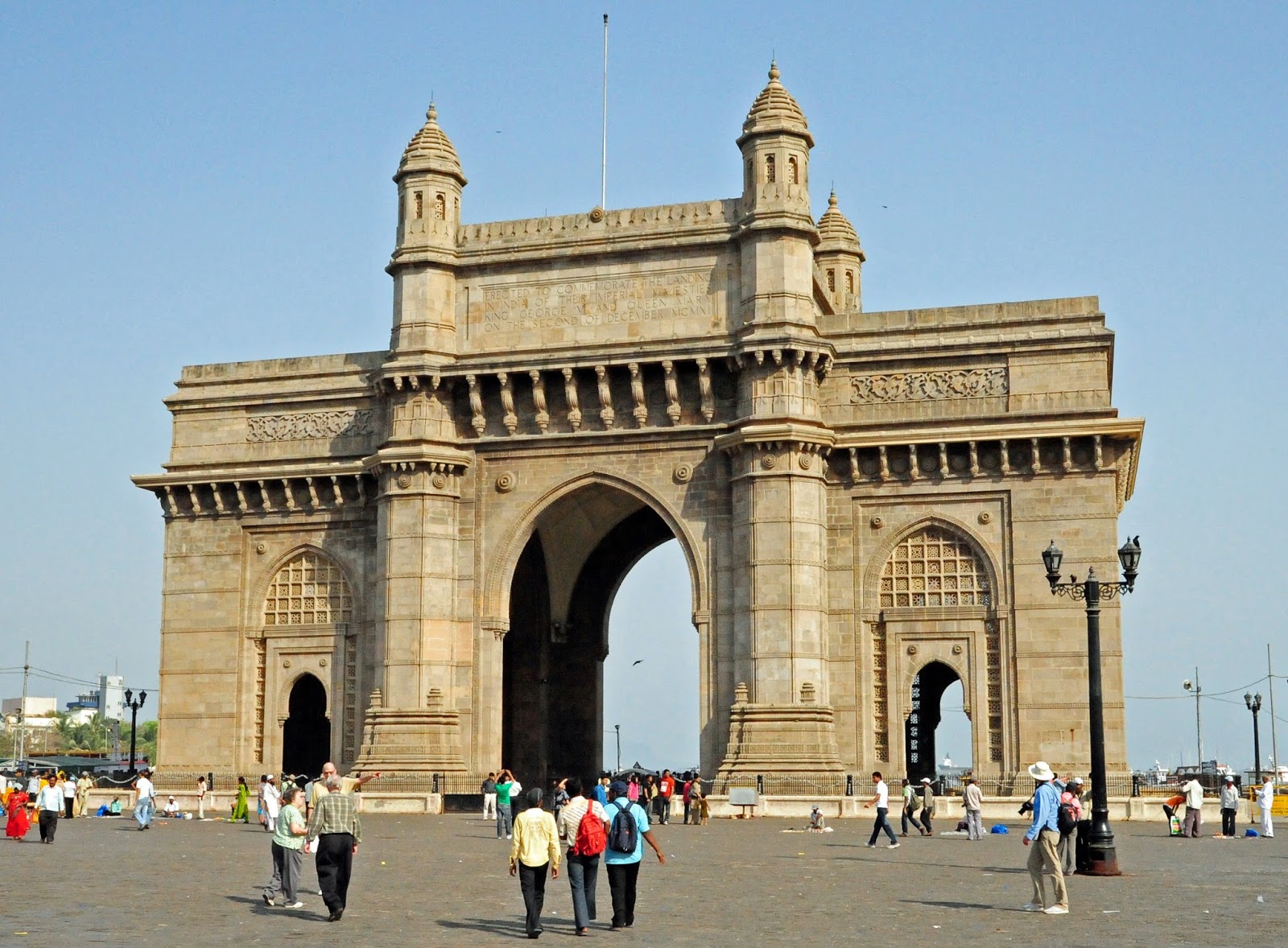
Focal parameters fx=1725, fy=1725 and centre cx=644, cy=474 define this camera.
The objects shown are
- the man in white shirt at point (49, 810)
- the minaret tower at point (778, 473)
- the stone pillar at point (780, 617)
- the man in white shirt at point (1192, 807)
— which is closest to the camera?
the man in white shirt at point (49, 810)

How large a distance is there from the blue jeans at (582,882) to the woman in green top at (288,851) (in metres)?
3.50

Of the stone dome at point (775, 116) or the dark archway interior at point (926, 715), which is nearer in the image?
the stone dome at point (775, 116)

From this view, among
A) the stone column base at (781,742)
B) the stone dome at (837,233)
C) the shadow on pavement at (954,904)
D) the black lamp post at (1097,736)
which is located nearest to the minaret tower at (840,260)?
the stone dome at (837,233)

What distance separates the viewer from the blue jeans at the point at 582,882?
55.0 feet

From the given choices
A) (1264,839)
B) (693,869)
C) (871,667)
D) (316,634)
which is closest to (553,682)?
(316,634)

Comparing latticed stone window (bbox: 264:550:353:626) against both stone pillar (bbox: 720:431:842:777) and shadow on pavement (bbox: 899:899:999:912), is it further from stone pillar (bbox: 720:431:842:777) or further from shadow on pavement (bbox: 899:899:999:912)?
shadow on pavement (bbox: 899:899:999:912)

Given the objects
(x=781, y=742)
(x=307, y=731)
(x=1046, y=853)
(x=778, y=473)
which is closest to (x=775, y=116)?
(x=778, y=473)

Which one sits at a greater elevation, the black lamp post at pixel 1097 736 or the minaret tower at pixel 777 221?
the minaret tower at pixel 777 221

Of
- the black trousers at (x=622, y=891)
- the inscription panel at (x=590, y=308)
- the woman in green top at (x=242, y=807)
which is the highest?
the inscription panel at (x=590, y=308)

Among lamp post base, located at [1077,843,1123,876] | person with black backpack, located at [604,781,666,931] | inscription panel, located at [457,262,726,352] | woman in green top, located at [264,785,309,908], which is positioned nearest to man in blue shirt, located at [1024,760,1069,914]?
person with black backpack, located at [604,781,666,931]

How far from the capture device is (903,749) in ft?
133

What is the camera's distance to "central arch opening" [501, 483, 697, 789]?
47.9m

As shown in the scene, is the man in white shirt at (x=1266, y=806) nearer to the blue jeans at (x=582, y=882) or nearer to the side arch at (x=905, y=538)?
the side arch at (x=905, y=538)

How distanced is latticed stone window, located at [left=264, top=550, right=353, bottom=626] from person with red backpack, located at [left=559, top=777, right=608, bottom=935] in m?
28.5
